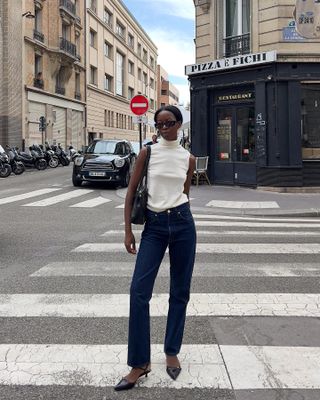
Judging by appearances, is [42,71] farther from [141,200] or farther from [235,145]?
[141,200]

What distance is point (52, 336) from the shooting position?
4.20 meters

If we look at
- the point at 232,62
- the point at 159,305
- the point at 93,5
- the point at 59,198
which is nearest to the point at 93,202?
the point at 59,198

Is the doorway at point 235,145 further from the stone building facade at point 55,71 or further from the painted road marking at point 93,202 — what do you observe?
the stone building facade at point 55,71

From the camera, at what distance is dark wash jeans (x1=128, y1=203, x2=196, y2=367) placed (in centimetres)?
335

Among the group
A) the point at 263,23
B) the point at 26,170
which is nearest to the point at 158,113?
the point at 263,23

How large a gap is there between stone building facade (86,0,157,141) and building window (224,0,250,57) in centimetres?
3261

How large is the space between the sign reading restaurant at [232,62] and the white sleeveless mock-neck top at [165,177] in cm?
1314

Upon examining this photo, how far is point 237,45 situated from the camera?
57.3 ft

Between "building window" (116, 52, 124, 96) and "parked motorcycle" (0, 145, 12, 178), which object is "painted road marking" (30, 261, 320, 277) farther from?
"building window" (116, 52, 124, 96)

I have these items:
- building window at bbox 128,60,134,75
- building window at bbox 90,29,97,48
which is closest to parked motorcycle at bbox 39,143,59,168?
building window at bbox 90,29,97,48

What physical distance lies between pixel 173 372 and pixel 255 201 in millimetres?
10712

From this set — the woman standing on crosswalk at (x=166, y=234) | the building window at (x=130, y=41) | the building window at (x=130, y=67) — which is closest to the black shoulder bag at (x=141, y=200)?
the woman standing on crosswalk at (x=166, y=234)

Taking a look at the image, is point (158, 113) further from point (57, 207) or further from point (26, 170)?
point (26, 170)

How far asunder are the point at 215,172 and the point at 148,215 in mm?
14875
